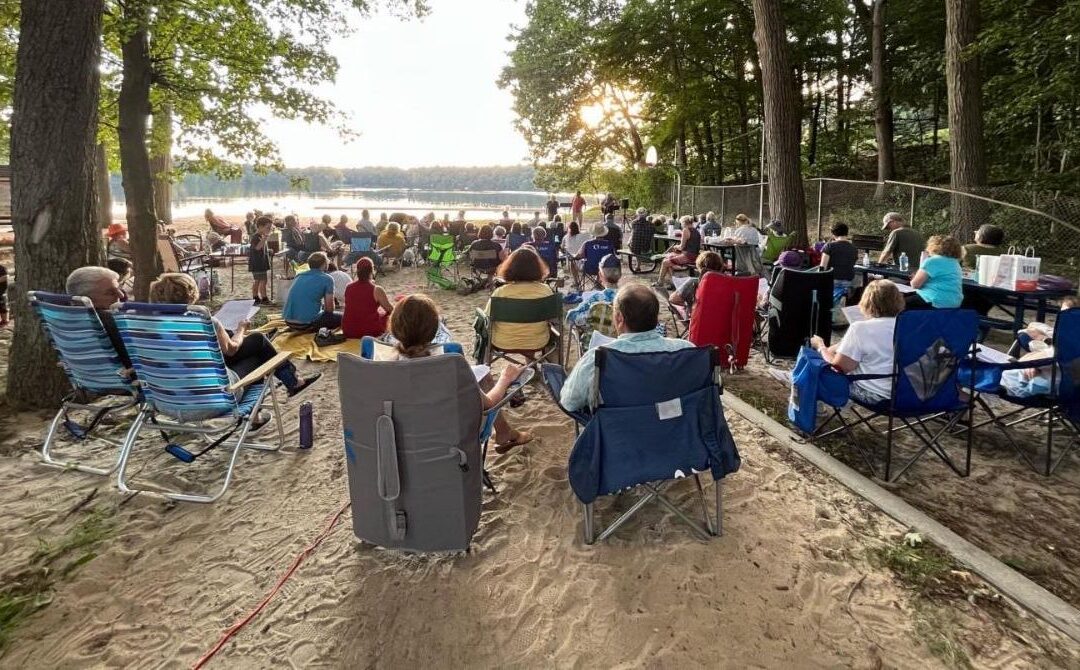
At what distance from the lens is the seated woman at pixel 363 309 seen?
614 centimetres

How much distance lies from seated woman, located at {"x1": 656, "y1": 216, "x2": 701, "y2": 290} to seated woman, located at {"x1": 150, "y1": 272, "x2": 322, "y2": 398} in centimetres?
610

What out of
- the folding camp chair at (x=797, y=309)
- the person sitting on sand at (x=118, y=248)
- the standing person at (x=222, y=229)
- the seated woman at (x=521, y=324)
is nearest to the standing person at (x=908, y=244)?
the folding camp chair at (x=797, y=309)

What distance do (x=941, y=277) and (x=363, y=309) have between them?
548 cm

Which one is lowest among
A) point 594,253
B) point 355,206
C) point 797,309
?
point 797,309

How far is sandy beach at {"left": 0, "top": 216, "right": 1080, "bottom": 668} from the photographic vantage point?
2.16 metres

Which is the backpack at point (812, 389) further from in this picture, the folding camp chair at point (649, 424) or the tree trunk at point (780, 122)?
the tree trunk at point (780, 122)

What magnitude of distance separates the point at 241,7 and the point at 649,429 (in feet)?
31.8

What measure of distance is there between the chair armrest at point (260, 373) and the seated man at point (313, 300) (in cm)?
282

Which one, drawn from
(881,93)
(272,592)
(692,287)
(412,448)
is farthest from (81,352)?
(881,93)

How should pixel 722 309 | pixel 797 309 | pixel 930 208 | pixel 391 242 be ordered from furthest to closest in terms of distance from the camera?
pixel 930 208 < pixel 391 242 < pixel 797 309 < pixel 722 309

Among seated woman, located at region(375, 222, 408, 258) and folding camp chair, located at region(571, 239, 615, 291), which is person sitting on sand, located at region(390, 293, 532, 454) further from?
seated woman, located at region(375, 222, 408, 258)

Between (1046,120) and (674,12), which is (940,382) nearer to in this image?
(1046,120)

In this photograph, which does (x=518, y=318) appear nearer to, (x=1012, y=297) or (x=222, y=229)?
(x=1012, y=297)

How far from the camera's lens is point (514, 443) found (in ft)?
12.8
